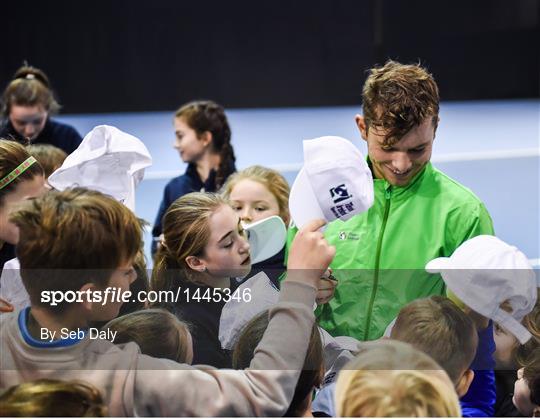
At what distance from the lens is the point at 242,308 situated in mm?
1998

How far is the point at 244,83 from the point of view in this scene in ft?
48.7

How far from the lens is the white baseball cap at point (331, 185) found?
83.5 inches

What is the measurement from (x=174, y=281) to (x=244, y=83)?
42.7 feet

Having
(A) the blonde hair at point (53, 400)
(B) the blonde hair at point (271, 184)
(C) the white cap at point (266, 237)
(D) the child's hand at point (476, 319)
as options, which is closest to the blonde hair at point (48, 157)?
(B) the blonde hair at point (271, 184)

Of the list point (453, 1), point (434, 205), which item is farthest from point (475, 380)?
point (453, 1)

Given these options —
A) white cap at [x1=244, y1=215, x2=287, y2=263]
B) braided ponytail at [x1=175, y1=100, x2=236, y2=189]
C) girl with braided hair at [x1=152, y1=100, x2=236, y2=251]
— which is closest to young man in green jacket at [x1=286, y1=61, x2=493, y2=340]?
white cap at [x1=244, y1=215, x2=287, y2=263]

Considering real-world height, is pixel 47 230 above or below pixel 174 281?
above

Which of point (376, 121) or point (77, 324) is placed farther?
point (376, 121)

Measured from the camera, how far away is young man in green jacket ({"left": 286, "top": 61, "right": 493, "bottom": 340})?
2602 mm

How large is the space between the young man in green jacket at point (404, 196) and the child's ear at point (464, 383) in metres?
0.61

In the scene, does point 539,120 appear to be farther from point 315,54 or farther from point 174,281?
point 174,281

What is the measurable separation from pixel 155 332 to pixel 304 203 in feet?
1.58

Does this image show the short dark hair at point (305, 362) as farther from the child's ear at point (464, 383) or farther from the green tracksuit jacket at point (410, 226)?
the green tracksuit jacket at point (410, 226)

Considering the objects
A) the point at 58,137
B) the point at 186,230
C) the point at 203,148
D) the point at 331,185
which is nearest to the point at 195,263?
the point at 186,230
